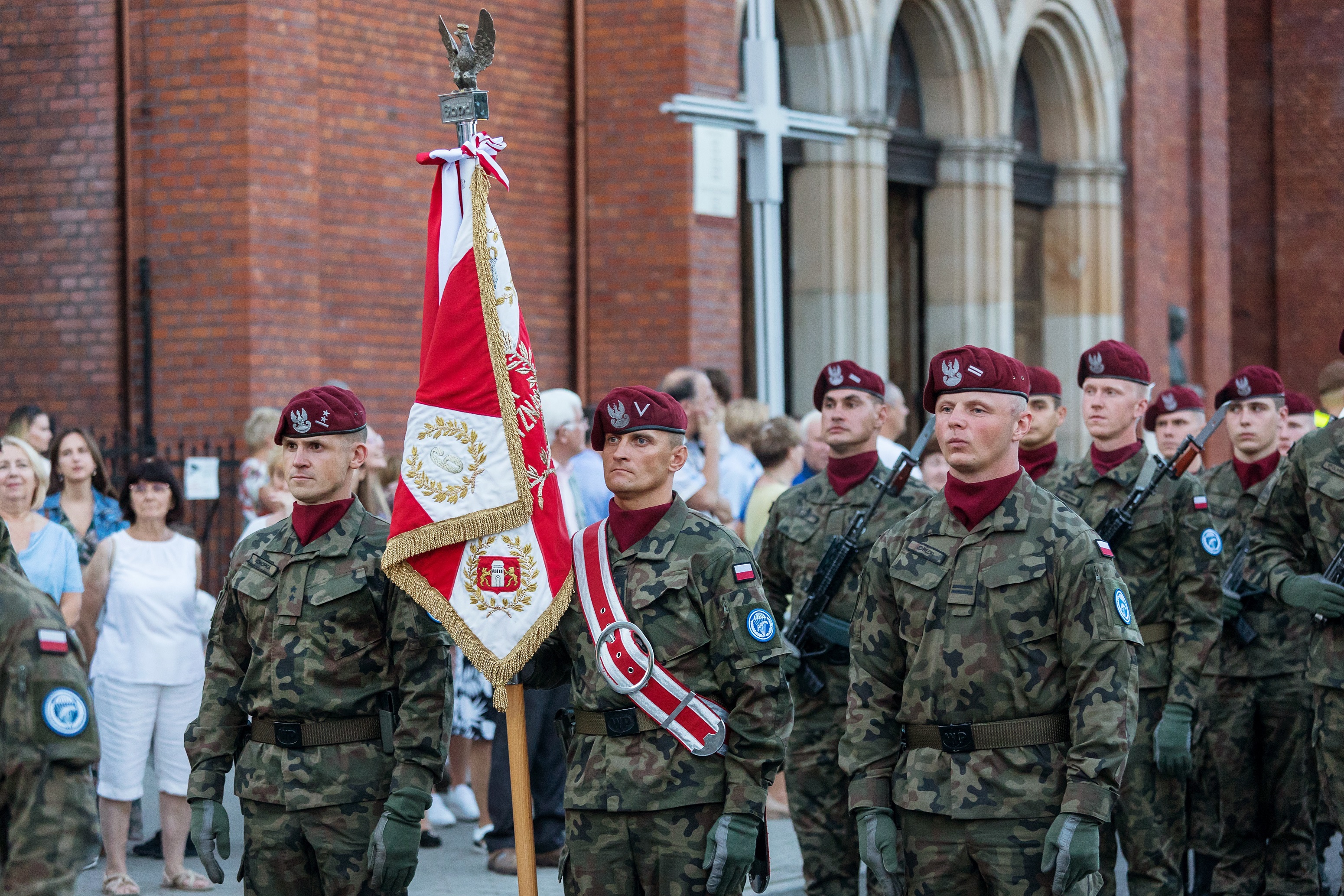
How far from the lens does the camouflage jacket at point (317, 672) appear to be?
454cm

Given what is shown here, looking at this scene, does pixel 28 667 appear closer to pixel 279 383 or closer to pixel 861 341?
pixel 279 383

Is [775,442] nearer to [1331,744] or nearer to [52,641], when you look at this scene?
[1331,744]

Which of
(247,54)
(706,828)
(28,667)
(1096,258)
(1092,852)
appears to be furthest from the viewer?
(1096,258)

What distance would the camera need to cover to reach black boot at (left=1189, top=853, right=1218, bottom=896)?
7066 mm

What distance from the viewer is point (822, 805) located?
6.03 m

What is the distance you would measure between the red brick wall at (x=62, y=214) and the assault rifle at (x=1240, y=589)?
22.9 ft

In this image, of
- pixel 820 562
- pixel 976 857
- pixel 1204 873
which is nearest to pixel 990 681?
pixel 976 857

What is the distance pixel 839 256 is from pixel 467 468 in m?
10.1

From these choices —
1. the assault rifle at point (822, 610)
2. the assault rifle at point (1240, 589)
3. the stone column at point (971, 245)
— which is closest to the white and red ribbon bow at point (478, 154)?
the assault rifle at point (822, 610)

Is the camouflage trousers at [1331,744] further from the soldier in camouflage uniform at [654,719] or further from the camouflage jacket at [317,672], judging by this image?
the camouflage jacket at [317,672]

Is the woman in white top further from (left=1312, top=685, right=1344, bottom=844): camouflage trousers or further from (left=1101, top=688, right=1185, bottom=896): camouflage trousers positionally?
(left=1312, top=685, right=1344, bottom=844): camouflage trousers

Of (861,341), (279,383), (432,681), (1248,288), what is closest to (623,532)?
(432,681)

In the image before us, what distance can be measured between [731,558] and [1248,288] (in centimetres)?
2076

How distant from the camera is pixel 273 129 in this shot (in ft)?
35.0
